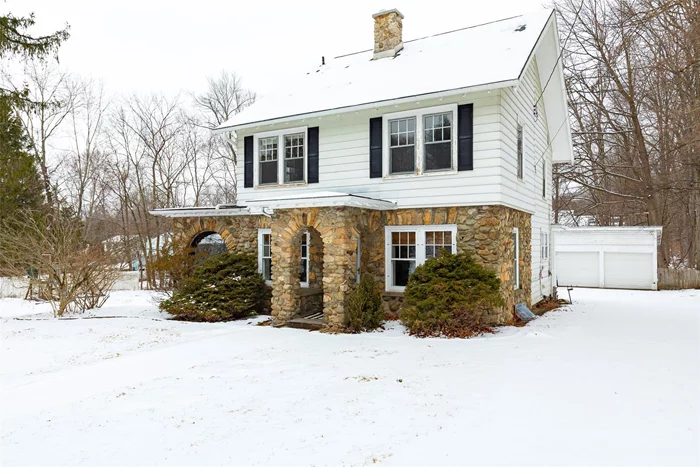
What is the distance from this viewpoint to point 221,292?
1077 centimetres

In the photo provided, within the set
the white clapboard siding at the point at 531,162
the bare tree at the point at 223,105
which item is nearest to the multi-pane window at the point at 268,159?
the white clapboard siding at the point at 531,162

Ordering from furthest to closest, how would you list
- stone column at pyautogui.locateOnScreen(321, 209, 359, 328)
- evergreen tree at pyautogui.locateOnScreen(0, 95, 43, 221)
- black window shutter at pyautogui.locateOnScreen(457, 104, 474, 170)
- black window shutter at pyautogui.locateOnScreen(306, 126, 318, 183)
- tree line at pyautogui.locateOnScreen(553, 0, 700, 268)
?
tree line at pyautogui.locateOnScreen(553, 0, 700, 268)
evergreen tree at pyautogui.locateOnScreen(0, 95, 43, 221)
black window shutter at pyautogui.locateOnScreen(306, 126, 318, 183)
black window shutter at pyautogui.locateOnScreen(457, 104, 474, 170)
stone column at pyautogui.locateOnScreen(321, 209, 359, 328)

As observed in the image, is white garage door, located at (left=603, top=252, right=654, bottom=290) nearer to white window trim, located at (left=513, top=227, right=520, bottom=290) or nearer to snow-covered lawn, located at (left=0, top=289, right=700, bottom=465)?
white window trim, located at (left=513, top=227, right=520, bottom=290)

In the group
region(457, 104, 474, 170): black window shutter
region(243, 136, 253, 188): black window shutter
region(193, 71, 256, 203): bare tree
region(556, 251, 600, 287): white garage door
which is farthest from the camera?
region(193, 71, 256, 203): bare tree

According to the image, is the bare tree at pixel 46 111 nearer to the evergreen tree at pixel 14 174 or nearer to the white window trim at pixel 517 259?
the evergreen tree at pixel 14 174

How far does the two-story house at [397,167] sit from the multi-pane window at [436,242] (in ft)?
0.08

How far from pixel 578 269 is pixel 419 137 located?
42.3ft

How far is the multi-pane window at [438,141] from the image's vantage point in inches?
380

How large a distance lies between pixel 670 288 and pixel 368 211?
48.1 feet

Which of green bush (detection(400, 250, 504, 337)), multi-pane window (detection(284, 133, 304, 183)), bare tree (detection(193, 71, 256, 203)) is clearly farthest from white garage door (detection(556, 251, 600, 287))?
bare tree (detection(193, 71, 256, 203))

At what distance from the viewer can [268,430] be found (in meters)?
4.33

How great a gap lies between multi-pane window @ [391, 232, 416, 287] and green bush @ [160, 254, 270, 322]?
3413 mm

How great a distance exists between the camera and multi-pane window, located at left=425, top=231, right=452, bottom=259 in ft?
32.0

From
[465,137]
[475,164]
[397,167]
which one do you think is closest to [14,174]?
[397,167]
